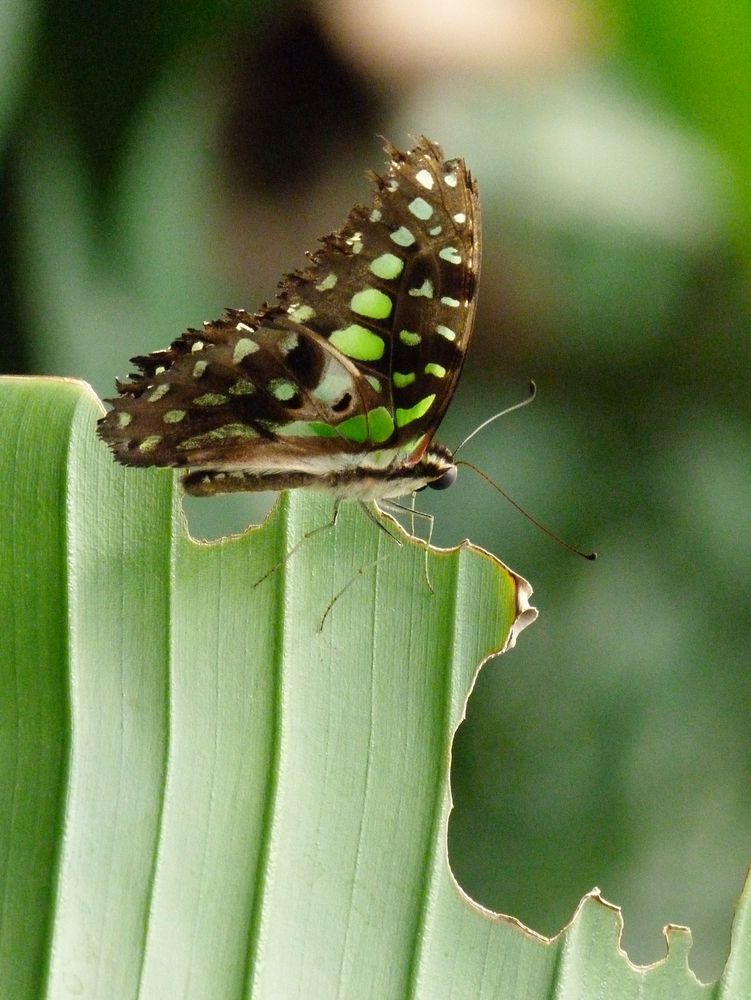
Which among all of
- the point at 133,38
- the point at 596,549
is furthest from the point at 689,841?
the point at 133,38

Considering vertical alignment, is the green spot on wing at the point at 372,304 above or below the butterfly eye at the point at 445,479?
above

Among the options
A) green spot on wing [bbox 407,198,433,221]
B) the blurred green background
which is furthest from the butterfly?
the blurred green background

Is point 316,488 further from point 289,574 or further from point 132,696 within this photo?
point 132,696

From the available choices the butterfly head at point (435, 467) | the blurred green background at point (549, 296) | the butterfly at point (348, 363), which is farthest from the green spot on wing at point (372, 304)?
the blurred green background at point (549, 296)

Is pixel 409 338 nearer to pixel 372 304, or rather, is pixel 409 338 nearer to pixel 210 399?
pixel 372 304

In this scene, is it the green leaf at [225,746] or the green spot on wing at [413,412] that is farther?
the green spot on wing at [413,412]

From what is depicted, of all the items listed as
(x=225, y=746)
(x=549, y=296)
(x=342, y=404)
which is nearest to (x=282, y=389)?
(x=342, y=404)

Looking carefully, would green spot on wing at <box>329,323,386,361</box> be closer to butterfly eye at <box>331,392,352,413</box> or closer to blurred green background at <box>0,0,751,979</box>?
butterfly eye at <box>331,392,352,413</box>

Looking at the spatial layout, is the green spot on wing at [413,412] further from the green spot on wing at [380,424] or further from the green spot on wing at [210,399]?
the green spot on wing at [210,399]
